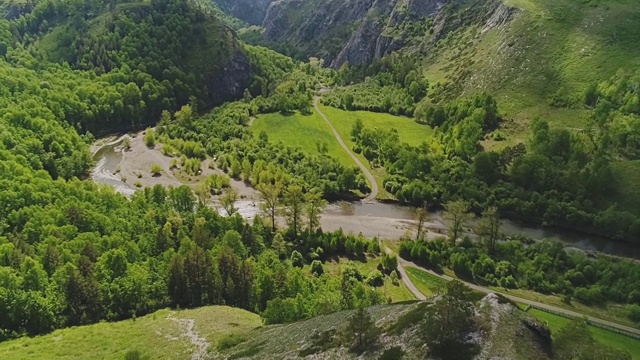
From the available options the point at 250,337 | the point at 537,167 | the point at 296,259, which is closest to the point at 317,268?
the point at 296,259

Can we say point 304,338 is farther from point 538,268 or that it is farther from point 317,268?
point 538,268

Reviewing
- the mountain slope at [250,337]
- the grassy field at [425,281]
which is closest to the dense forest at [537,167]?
the grassy field at [425,281]

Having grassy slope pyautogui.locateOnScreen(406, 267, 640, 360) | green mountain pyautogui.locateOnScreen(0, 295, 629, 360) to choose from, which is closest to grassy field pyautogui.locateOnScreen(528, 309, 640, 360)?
grassy slope pyautogui.locateOnScreen(406, 267, 640, 360)

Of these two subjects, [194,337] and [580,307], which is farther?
[580,307]

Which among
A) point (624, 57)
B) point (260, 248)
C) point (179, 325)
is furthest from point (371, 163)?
point (179, 325)

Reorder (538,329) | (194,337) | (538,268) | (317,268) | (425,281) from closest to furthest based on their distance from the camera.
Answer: (538,329) → (194,337) → (538,268) → (425,281) → (317,268)

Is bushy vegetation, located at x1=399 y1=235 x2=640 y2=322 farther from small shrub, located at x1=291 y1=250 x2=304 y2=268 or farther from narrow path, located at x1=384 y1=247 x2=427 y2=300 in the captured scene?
small shrub, located at x1=291 y1=250 x2=304 y2=268
